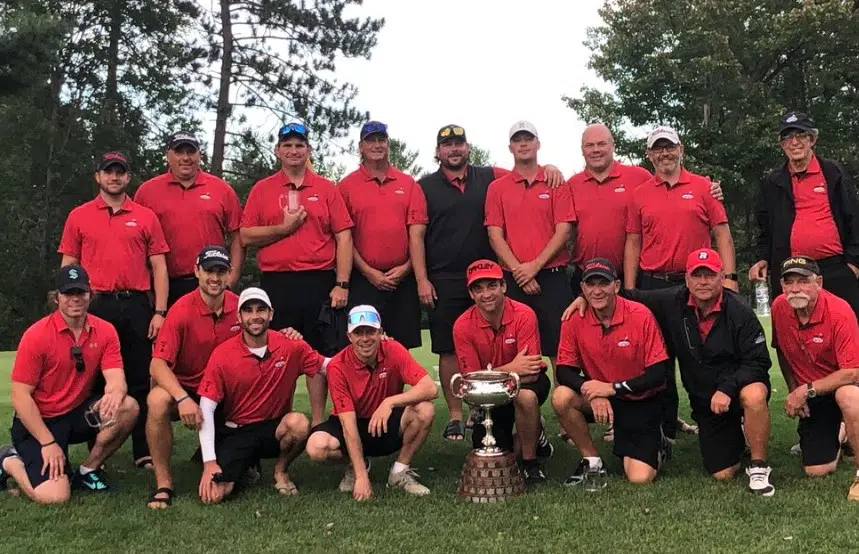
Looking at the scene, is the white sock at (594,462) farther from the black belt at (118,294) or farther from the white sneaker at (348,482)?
the black belt at (118,294)

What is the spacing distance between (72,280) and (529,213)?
3.50 meters

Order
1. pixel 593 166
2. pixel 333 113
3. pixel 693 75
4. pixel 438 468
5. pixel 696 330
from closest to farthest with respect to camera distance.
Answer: pixel 696 330 < pixel 438 468 < pixel 593 166 < pixel 333 113 < pixel 693 75

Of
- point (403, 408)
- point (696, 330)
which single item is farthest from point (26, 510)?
point (696, 330)

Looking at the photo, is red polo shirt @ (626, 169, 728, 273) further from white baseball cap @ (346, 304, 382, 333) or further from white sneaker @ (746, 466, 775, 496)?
white baseball cap @ (346, 304, 382, 333)

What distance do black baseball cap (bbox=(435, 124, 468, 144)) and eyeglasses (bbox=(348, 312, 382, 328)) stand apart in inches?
80.2

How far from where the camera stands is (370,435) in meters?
5.64

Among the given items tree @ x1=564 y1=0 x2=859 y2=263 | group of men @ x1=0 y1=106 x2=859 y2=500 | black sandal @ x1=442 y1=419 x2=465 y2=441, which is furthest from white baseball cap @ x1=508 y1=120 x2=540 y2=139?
tree @ x1=564 y1=0 x2=859 y2=263

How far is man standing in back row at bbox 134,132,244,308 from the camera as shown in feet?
21.3

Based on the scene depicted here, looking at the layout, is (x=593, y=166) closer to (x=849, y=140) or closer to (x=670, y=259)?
(x=670, y=259)

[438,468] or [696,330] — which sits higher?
[696,330]

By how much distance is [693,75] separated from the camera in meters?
30.2

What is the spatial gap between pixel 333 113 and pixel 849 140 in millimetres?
20381

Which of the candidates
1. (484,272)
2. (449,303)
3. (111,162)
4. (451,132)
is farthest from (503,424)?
(111,162)

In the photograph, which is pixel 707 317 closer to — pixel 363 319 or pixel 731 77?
pixel 363 319
